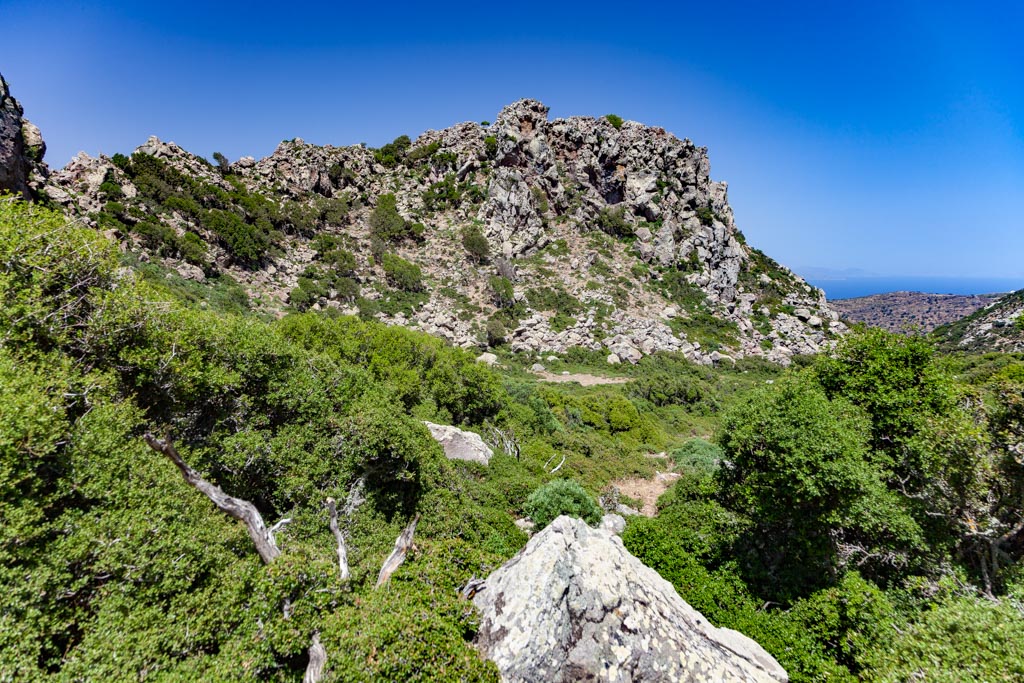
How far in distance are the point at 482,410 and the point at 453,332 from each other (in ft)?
80.3

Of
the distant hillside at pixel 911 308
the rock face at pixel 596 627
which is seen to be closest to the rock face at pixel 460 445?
the rock face at pixel 596 627

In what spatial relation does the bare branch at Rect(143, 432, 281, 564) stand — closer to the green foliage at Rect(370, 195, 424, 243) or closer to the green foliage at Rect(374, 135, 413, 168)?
the green foliage at Rect(370, 195, 424, 243)

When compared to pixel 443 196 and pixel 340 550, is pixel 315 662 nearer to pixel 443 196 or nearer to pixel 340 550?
pixel 340 550

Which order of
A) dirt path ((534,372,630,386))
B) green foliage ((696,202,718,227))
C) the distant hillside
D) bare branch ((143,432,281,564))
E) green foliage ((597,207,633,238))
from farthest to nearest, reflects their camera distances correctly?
the distant hillside, green foliage ((696,202,718,227)), green foliage ((597,207,633,238)), dirt path ((534,372,630,386)), bare branch ((143,432,281,564))

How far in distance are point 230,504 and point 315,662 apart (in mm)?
4577

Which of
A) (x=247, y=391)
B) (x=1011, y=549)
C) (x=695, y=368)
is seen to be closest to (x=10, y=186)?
(x=247, y=391)

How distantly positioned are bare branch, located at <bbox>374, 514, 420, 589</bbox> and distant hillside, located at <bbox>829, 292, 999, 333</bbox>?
16269 centimetres

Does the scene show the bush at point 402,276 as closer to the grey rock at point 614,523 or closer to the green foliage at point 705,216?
the grey rock at point 614,523

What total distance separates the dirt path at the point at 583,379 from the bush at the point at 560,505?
83.9 ft

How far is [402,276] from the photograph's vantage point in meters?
49.2

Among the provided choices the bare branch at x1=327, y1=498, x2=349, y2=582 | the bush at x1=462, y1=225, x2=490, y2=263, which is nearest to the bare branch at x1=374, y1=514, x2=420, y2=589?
the bare branch at x1=327, y1=498, x2=349, y2=582

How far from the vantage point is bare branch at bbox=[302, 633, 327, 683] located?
5.47m

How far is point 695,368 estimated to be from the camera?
1727 inches

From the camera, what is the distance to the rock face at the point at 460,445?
15.8 metres
